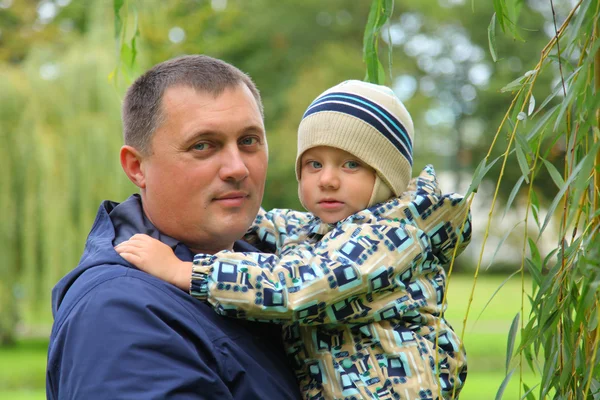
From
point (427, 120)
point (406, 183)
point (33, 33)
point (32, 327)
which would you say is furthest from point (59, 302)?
point (427, 120)

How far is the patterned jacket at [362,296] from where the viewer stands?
6.90 ft

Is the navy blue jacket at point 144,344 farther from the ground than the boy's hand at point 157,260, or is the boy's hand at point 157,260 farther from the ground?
the boy's hand at point 157,260

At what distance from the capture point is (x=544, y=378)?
72.7 inches

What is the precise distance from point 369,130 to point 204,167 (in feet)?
1.60

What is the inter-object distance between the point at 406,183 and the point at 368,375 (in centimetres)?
60

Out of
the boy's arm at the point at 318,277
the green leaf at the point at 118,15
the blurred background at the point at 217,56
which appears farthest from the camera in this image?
the blurred background at the point at 217,56

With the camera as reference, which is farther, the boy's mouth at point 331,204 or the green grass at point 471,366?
the green grass at point 471,366

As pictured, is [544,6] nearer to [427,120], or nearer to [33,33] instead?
[427,120]

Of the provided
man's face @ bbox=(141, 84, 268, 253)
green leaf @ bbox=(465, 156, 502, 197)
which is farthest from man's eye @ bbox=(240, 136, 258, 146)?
green leaf @ bbox=(465, 156, 502, 197)

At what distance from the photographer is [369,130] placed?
2369 mm

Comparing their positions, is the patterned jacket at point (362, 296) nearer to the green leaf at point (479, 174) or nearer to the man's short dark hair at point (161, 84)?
the green leaf at point (479, 174)

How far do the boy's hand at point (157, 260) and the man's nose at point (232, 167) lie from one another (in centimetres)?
27

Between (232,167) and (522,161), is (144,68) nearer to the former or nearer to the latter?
(232,167)

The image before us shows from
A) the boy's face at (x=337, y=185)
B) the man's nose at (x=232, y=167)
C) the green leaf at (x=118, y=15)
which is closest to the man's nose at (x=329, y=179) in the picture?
the boy's face at (x=337, y=185)
